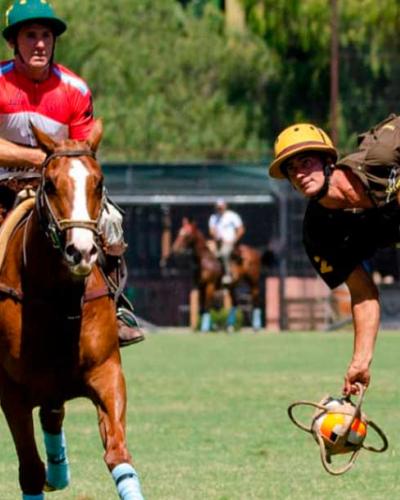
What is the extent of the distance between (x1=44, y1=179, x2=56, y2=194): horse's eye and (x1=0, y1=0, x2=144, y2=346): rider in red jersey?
970mm

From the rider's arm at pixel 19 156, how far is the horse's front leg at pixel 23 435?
1.02 meters

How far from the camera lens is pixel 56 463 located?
9.55m

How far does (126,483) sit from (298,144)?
68.7 inches

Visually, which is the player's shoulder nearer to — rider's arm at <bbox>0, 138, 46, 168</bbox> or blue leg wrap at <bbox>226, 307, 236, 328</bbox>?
rider's arm at <bbox>0, 138, 46, 168</bbox>

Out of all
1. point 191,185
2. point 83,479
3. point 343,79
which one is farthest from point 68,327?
point 343,79

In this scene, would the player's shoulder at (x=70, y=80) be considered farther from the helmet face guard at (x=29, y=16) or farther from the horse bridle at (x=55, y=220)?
the horse bridle at (x=55, y=220)

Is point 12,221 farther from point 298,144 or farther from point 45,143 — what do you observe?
point 298,144

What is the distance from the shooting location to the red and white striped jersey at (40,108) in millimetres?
9008

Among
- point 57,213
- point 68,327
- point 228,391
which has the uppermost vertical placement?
point 57,213

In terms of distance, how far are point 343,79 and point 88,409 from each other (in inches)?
1136

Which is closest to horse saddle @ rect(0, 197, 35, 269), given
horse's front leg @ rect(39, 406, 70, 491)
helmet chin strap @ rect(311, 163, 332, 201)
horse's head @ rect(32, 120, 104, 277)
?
horse's head @ rect(32, 120, 104, 277)

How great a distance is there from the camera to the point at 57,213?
7.75 m

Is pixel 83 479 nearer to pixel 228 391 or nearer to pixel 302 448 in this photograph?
pixel 302 448

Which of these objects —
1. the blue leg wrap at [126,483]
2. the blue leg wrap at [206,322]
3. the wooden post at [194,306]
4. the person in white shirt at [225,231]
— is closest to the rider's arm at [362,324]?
the blue leg wrap at [126,483]
